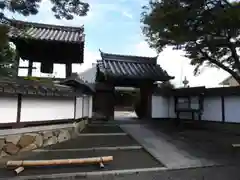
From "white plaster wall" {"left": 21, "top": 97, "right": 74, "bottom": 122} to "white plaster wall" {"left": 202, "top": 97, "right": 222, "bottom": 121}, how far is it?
7036mm

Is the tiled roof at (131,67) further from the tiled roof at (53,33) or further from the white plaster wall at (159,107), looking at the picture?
A: the tiled roof at (53,33)

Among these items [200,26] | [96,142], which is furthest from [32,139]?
[200,26]

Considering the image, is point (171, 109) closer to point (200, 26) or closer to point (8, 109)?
point (200, 26)

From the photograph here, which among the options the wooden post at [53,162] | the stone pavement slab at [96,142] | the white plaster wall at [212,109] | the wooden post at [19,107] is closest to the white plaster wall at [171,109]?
the white plaster wall at [212,109]

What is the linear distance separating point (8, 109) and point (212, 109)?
9.61m

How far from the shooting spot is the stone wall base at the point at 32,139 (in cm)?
722

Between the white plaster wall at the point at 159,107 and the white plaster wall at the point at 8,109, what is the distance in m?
8.76

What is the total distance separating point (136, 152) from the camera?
845 centimetres

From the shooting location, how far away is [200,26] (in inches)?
419

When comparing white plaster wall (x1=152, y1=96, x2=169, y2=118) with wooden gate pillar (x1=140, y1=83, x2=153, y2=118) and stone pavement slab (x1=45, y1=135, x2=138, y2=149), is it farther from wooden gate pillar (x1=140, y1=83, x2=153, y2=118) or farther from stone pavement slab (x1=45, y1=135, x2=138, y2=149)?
stone pavement slab (x1=45, y1=135, x2=138, y2=149)

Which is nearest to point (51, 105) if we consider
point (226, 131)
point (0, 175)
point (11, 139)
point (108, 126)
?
point (11, 139)

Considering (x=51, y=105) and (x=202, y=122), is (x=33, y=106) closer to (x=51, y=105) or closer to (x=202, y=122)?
(x=51, y=105)

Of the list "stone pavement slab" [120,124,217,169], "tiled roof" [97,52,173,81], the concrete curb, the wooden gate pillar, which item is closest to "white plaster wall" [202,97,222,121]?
"tiled roof" [97,52,173,81]

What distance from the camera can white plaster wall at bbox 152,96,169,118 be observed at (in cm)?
1470
